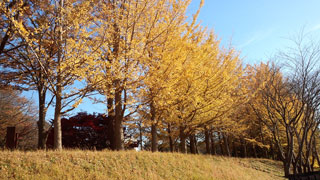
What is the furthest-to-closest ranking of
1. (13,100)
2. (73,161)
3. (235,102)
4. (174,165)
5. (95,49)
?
(13,100), (235,102), (174,165), (95,49), (73,161)

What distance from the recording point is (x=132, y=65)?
5707mm

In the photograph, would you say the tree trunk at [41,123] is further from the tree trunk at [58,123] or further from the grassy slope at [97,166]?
the grassy slope at [97,166]

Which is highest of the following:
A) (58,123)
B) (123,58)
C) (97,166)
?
(123,58)

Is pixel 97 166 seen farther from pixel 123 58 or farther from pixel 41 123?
pixel 41 123

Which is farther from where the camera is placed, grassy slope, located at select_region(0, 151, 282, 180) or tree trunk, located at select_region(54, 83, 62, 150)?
tree trunk, located at select_region(54, 83, 62, 150)

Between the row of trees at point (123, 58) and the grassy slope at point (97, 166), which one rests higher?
the row of trees at point (123, 58)

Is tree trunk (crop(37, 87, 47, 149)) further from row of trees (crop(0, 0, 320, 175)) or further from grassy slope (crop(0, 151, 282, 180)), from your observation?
grassy slope (crop(0, 151, 282, 180))

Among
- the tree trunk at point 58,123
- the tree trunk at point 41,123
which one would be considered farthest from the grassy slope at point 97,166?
the tree trunk at point 41,123

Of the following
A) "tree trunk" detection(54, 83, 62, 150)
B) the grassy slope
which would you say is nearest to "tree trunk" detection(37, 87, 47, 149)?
"tree trunk" detection(54, 83, 62, 150)

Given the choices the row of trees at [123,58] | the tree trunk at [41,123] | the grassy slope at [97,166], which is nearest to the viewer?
the grassy slope at [97,166]

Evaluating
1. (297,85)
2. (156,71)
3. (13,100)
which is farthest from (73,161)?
(13,100)

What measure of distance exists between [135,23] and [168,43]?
1.22m

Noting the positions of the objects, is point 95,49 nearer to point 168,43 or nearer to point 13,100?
point 168,43

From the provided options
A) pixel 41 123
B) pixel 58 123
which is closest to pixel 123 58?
pixel 58 123
